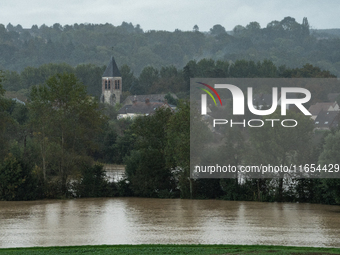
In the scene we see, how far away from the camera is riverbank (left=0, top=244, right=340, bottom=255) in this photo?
14.2 m

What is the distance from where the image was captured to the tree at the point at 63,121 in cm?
2948

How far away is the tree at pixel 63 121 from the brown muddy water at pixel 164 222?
9.58ft

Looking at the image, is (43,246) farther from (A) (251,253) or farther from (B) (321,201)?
(B) (321,201)

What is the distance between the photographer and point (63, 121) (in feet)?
97.5

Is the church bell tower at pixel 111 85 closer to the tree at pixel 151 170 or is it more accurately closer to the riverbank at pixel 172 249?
the tree at pixel 151 170

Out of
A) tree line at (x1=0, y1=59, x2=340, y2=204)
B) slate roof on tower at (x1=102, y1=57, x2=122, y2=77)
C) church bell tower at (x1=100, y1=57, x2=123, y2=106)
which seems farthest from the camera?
slate roof on tower at (x1=102, y1=57, x2=122, y2=77)

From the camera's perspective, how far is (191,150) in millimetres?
26969

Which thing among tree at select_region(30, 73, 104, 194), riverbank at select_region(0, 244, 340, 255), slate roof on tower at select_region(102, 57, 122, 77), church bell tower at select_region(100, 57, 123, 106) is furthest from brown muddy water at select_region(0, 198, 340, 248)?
slate roof on tower at select_region(102, 57, 122, 77)

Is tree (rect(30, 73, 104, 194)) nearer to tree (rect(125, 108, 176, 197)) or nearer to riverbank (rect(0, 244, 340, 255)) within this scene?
tree (rect(125, 108, 176, 197))

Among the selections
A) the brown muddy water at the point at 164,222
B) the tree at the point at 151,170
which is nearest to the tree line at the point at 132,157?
the tree at the point at 151,170

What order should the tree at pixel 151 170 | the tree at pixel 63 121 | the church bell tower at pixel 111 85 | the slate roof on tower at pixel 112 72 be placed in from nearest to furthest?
the tree at pixel 151 170
the tree at pixel 63 121
the church bell tower at pixel 111 85
the slate roof on tower at pixel 112 72

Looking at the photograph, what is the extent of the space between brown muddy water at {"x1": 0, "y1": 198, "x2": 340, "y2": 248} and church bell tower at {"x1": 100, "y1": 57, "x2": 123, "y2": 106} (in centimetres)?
7682

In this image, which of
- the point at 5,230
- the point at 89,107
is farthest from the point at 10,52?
the point at 5,230

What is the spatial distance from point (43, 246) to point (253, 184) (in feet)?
42.5
